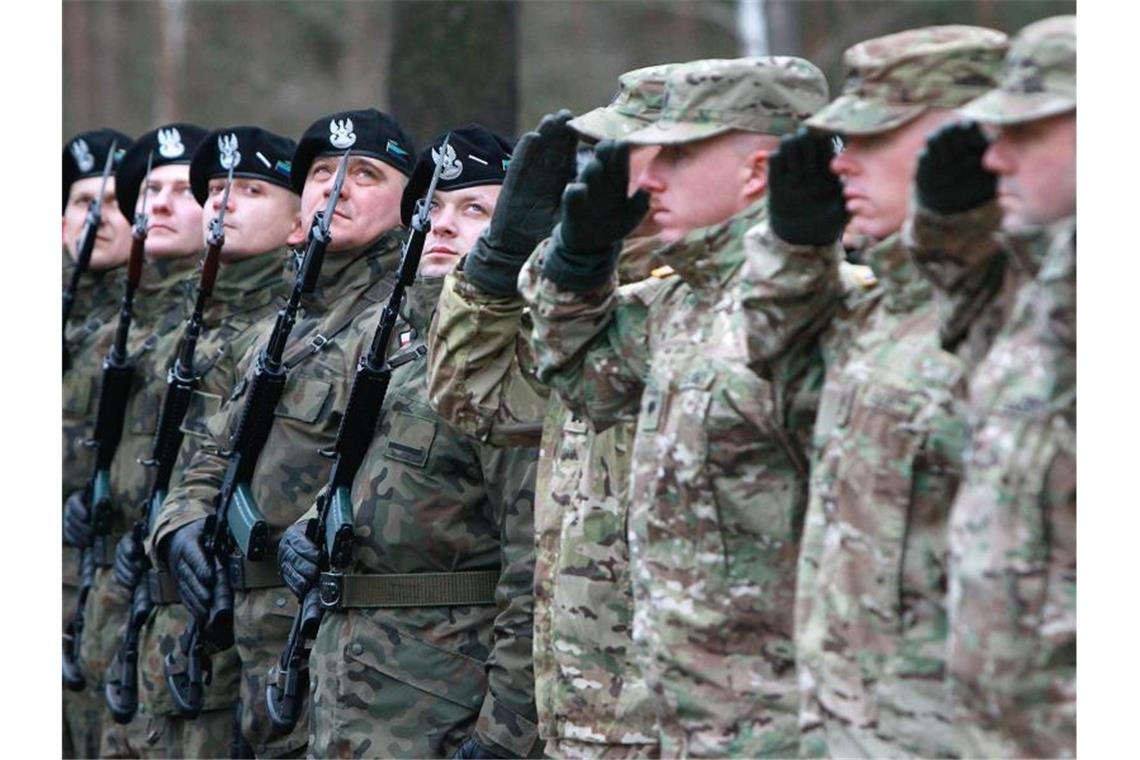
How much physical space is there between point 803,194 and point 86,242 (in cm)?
553

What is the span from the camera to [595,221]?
515 centimetres

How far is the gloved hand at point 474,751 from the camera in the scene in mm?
5938

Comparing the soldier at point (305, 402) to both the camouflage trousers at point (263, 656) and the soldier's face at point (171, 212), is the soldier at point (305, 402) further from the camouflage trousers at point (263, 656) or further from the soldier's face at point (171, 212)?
the soldier's face at point (171, 212)

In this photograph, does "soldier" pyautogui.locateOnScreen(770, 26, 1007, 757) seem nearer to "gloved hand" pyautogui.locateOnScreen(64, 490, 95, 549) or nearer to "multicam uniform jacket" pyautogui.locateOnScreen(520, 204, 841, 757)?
"multicam uniform jacket" pyautogui.locateOnScreen(520, 204, 841, 757)

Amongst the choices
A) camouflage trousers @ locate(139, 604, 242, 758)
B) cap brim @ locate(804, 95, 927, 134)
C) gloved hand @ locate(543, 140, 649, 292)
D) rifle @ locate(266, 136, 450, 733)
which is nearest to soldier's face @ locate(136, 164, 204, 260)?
camouflage trousers @ locate(139, 604, 242, 758)

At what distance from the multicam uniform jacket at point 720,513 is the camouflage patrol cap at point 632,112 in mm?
672

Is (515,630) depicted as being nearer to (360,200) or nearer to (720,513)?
(720,513)

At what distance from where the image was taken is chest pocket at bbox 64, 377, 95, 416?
30.3 feet

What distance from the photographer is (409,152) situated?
714 cm

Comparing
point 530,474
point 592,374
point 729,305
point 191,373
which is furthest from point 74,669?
point 729,305

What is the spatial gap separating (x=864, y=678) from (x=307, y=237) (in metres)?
Result: 3.30

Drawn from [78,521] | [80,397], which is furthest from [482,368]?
[80,397]

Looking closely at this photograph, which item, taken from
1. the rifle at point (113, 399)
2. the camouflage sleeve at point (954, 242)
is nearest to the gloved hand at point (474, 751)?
the camouflage sleeve at point (954, 242)

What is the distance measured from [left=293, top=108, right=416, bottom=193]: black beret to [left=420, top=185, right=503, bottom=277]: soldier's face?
1.99 ft
